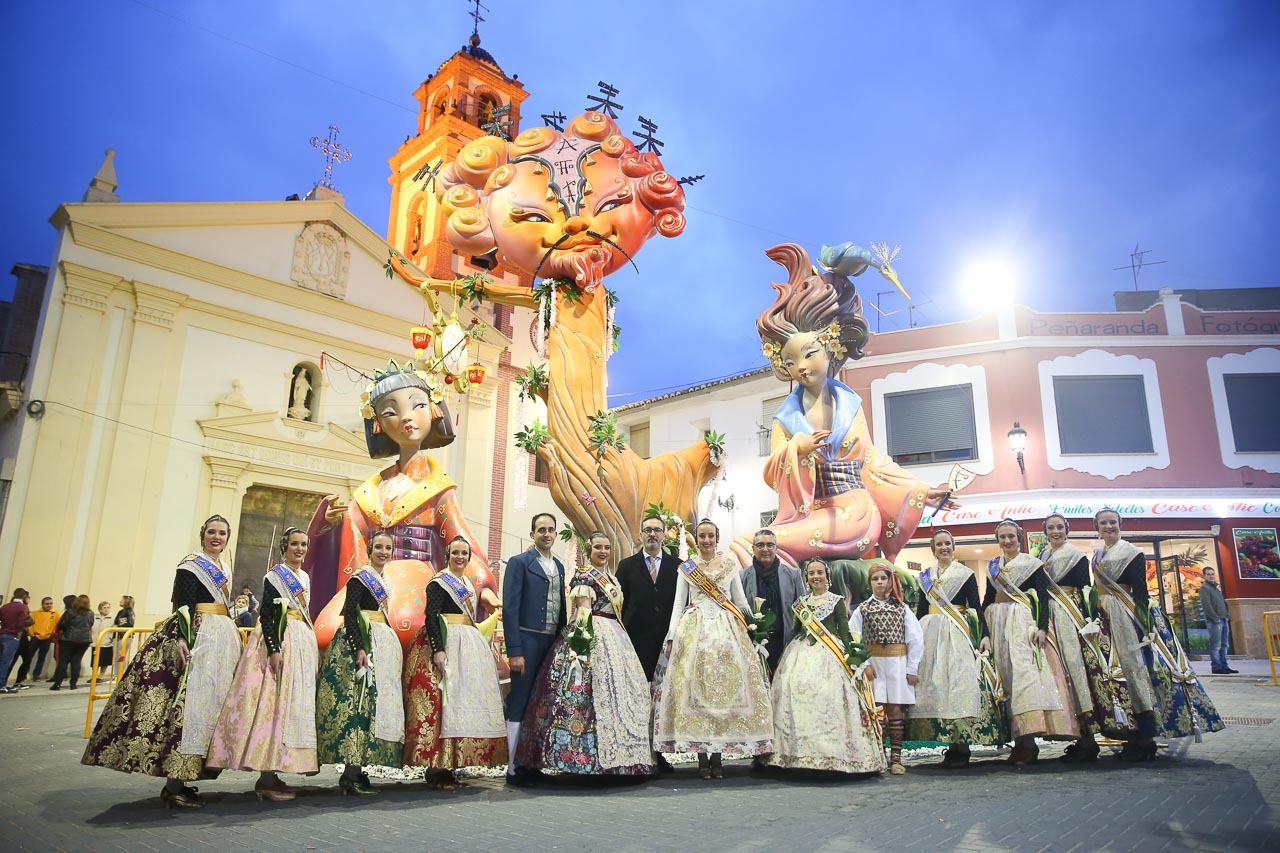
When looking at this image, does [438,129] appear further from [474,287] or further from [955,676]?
[955,676]

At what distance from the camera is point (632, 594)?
5.74m

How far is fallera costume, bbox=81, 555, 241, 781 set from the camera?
4309 millimetres

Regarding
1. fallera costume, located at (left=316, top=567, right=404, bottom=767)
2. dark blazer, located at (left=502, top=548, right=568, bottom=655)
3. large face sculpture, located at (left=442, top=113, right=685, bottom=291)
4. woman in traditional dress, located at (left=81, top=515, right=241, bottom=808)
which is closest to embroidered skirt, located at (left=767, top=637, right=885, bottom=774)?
dark blazer, located at (left=502, top=548, right=568, bottom=655)

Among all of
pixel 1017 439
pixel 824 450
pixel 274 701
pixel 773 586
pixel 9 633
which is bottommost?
pixel 274 701

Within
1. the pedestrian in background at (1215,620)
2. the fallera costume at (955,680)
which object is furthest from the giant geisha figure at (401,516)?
the pedestrian in background at (1215,620)

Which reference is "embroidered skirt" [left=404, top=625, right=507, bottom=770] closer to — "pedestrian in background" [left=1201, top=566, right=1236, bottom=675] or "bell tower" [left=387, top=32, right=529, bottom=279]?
"pedestrian in background" [left=1201, top=566, right=1236, bottom=675]

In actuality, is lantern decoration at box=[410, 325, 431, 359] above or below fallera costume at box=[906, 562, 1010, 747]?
above

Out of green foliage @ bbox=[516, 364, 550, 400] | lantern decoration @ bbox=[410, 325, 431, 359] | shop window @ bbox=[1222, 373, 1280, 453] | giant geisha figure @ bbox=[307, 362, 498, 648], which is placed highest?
shop window @ bbox=[1222, 373, 1280, 453]

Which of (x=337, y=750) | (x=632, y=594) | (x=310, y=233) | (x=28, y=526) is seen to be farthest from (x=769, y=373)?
(x=337, y=750)

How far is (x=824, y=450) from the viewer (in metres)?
7.82

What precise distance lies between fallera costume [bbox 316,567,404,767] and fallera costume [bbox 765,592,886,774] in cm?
221

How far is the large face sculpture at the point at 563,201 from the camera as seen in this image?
8258 millimetres

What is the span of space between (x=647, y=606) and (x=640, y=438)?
19771 millimetres

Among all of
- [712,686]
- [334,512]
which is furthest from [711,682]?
[334,512]
